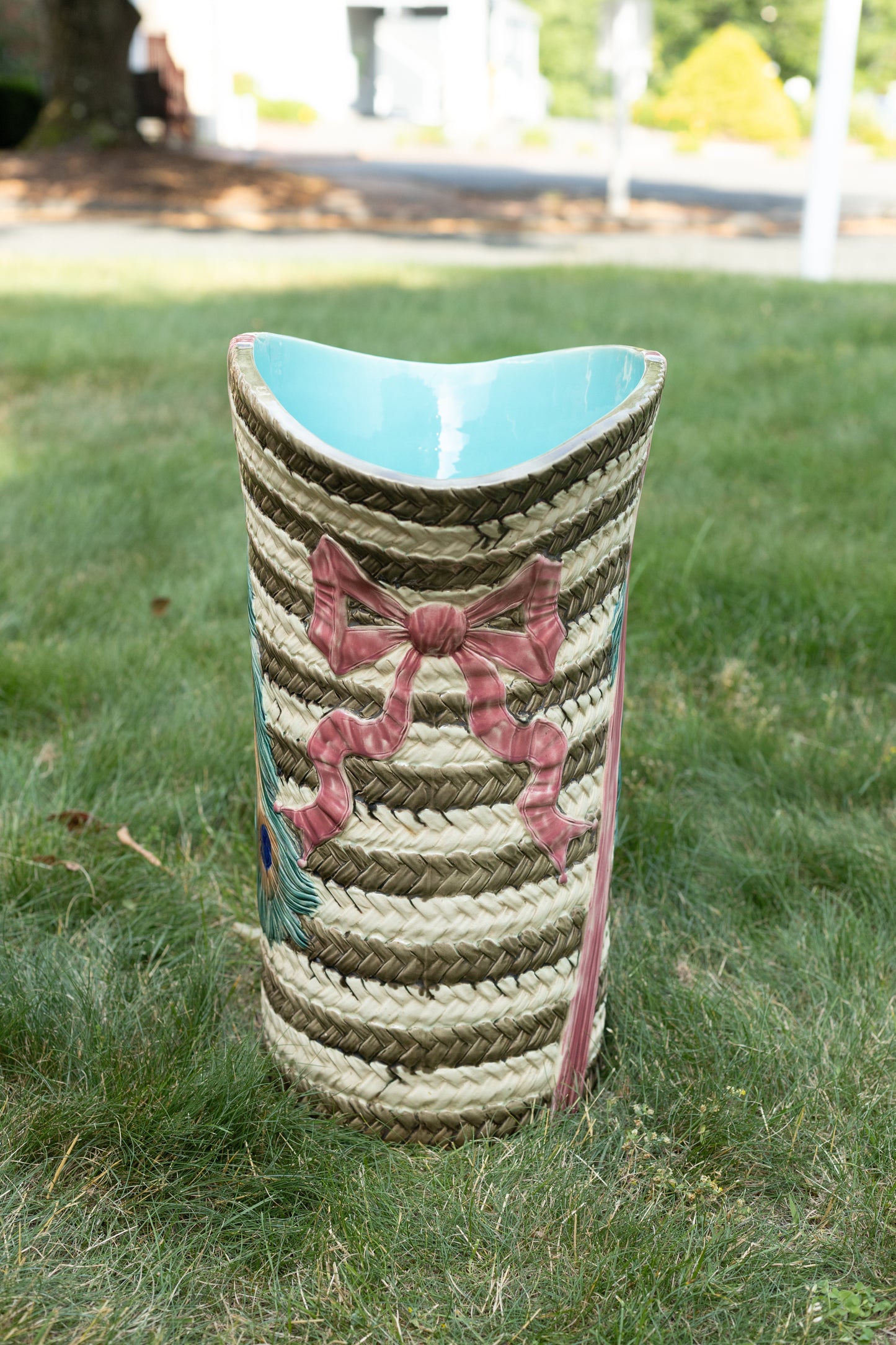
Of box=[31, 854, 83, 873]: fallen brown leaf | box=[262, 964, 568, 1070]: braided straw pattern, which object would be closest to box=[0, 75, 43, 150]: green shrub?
box=[31, 854, 83, 873]: fallen brown leaf

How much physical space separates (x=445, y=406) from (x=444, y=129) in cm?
2960

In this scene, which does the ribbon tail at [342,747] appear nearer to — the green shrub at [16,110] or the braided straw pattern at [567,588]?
the braided straw pattern at [567,588]

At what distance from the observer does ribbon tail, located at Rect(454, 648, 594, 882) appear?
1.24 m

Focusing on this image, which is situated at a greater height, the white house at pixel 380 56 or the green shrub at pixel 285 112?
the white house at pixel 380 56

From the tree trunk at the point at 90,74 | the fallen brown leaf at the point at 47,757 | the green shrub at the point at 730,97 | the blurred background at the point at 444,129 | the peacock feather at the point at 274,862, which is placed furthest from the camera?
the green shrub at the point at 730,97

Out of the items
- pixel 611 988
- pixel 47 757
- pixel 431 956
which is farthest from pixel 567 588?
pixel 47 757

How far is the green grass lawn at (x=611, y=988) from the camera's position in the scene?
121 cm

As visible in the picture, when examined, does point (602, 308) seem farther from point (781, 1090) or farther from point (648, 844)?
point (781, 1090)

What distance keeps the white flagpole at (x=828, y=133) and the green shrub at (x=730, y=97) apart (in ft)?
63.1

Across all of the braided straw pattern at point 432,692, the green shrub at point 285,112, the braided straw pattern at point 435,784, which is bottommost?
the green shrub at point 285,112

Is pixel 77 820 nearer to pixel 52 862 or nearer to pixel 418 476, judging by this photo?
pixel 52 862

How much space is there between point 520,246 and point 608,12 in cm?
439

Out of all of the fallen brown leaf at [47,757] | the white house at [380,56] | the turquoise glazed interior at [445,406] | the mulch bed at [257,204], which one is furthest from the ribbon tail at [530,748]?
the white house at [380,56]

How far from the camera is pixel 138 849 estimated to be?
1.89m
